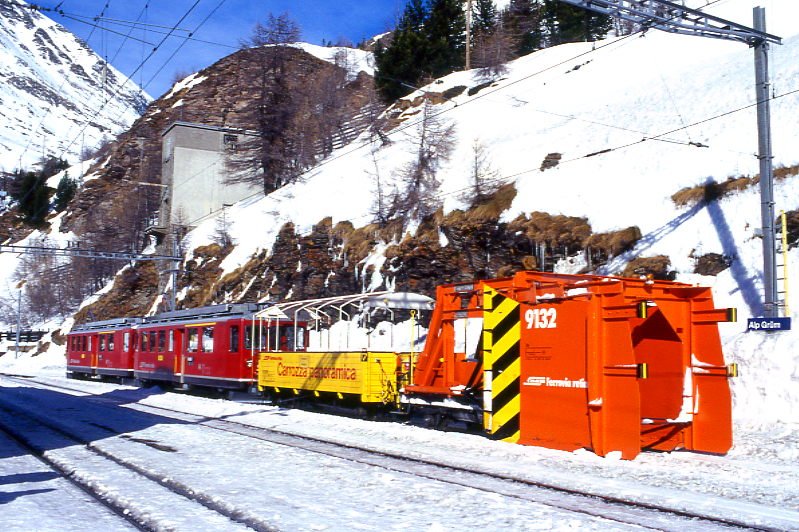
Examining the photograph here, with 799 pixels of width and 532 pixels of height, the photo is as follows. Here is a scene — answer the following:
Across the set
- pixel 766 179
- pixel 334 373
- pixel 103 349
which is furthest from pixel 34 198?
pixel 766 179

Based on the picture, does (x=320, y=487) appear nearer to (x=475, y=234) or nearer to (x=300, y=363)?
(x=300, y=363)

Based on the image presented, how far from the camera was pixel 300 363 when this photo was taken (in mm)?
20094

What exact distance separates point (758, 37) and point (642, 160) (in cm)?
1221

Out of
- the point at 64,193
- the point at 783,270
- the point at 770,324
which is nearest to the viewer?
the point at 770,324

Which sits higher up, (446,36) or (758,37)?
(446,36)

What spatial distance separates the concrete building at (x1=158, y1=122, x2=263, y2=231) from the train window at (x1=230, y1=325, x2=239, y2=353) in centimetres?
4111

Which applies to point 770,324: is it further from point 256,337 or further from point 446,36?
point 446,36

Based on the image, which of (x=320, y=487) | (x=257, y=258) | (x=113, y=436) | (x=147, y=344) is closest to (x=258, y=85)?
(x=257, y=258)

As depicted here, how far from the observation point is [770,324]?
51.7 ft

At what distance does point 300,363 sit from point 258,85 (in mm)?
57427

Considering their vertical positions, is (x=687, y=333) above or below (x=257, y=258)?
below

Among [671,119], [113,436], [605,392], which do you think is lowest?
[113,436]

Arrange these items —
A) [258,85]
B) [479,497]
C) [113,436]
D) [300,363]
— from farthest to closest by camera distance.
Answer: [258,85] < [300,363] < [113,436] < [479,497]

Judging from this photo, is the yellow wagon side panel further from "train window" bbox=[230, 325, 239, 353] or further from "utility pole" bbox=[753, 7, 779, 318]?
"utility pole" bbox=[753, 7, 779, 318]
